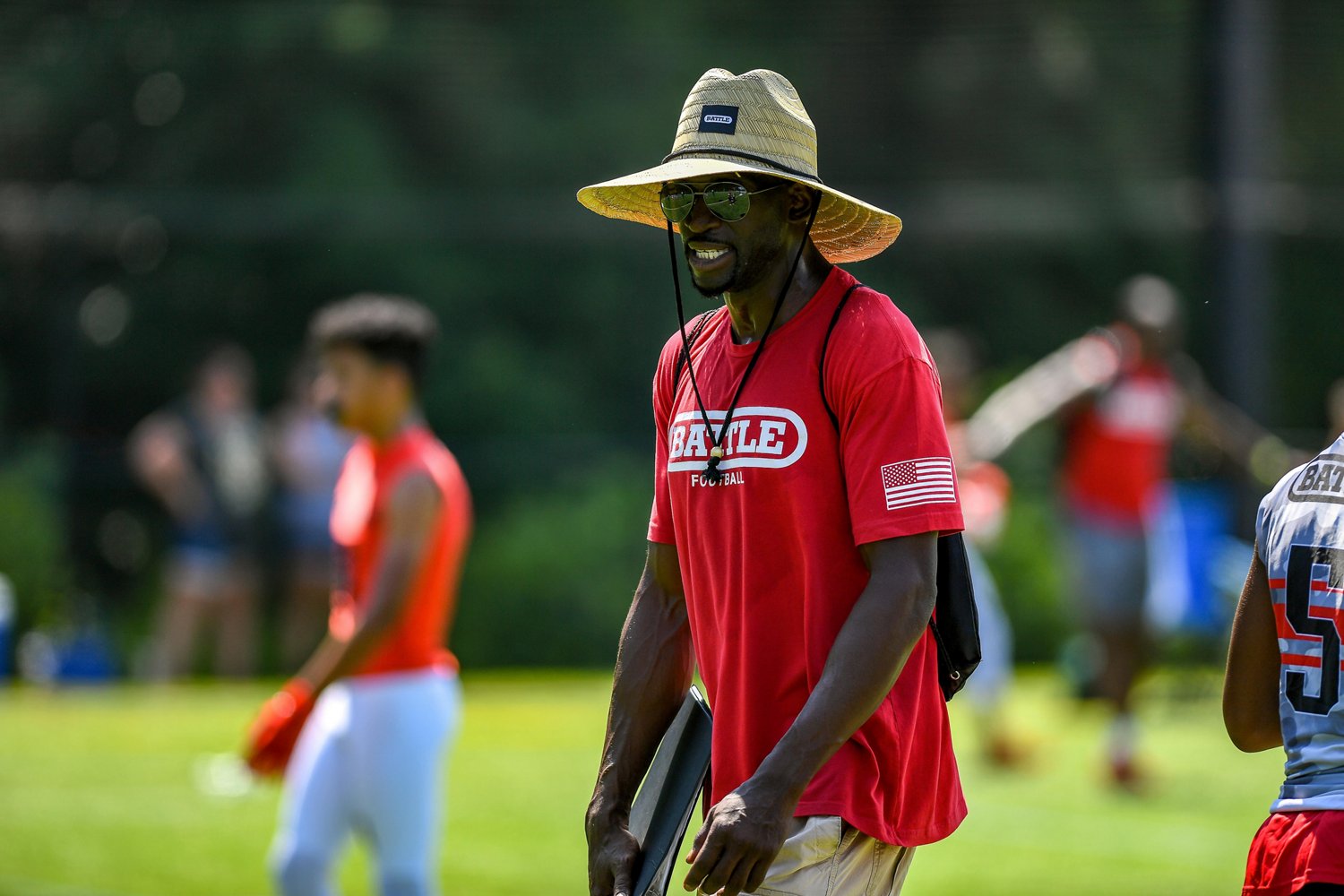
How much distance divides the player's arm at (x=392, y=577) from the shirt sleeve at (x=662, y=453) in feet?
7.97

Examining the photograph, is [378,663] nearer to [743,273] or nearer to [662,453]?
[662,453]

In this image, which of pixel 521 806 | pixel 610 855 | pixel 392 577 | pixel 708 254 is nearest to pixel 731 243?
pixel 708 254

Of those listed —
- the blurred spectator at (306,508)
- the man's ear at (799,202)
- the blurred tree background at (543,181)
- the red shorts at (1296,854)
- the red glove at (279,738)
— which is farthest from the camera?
the blurred tree background at (543,181)

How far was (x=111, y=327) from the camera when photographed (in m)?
22.0

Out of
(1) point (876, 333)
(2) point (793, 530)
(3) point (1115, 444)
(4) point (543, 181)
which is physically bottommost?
(3) point (1115, 444)

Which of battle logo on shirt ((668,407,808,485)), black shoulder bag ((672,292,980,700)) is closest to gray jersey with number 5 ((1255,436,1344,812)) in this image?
black shoulder bag ((672,292,980,700))

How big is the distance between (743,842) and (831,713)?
0.92ft

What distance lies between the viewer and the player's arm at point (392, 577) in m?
6.30

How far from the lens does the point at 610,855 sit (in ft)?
12.7

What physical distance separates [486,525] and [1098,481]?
9.62 meters

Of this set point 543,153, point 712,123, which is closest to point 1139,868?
point 712,123

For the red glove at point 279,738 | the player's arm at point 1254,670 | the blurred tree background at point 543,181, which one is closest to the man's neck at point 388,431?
the red glove at point 279,738

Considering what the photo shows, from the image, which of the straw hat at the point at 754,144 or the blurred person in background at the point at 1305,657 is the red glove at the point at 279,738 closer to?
the straw hat at the point at 754,144

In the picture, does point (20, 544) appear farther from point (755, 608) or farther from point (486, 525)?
point (755, 608)
